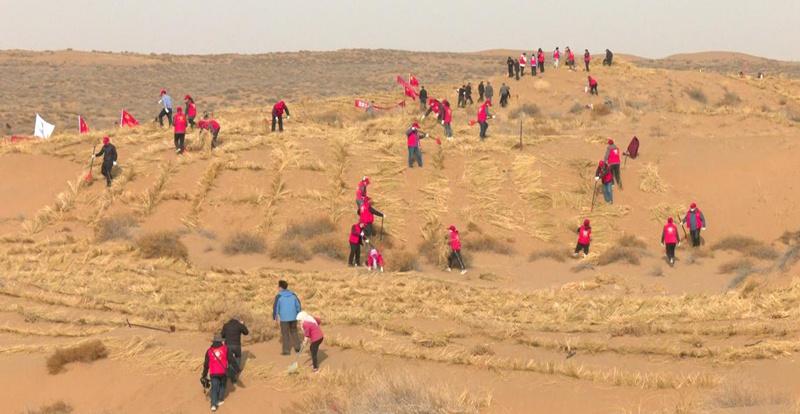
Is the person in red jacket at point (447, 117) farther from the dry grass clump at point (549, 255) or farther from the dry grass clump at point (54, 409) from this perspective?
the dry grass clump at point (54, 409)

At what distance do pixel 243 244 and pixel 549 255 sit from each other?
787cm

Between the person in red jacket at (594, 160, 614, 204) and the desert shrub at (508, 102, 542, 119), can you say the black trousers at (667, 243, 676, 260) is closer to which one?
the person in red jacket at (594, 160, 614, 204)

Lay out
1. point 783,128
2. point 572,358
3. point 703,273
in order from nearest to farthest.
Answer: point 572,358 → point 703,273 → point 783,128

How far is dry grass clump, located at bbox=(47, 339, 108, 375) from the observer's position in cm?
1300

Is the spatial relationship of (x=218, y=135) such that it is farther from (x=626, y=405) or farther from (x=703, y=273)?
(x=626, y=405)

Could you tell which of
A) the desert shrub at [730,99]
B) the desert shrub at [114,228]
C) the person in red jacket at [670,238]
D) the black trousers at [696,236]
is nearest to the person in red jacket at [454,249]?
the person in red jacket at [670,238]

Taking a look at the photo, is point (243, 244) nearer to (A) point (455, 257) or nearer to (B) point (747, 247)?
(A) point (455, 257)

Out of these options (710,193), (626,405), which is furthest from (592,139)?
(626,405)

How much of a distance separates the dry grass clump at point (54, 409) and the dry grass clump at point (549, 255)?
41.2 ft

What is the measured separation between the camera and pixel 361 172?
24.8 metres

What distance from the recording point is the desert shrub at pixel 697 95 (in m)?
41.1

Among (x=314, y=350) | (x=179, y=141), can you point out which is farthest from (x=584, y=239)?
(x=179, y=141)

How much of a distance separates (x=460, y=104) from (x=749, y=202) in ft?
51.4

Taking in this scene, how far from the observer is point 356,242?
19.8 meters
